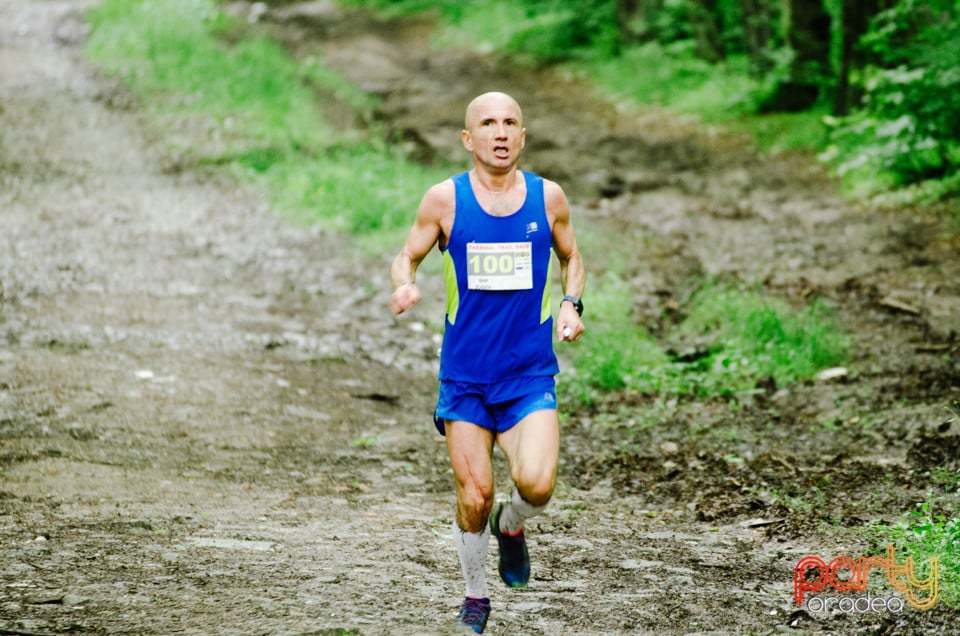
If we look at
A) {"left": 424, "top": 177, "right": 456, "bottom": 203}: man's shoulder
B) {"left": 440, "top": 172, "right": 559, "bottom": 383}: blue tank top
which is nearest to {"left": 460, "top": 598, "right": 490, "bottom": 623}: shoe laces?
{"left": 440, "top": 172, "right": 559, "bottom": 383}: blue tank top

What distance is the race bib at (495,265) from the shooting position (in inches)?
176

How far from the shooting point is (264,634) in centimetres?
434

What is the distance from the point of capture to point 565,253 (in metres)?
4.83

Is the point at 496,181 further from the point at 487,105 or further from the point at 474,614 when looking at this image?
the point at 474,614

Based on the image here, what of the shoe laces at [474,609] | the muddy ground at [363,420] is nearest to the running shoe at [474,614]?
the shoe laces at [474,609]

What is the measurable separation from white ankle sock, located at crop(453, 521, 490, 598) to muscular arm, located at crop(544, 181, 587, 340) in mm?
894

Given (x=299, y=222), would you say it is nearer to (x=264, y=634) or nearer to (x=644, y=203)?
(x=644, y=203)

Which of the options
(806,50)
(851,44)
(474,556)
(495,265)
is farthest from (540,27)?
(474,556)

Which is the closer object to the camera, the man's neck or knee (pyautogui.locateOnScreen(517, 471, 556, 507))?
knee (pyautogui.locateOnScreen(517, 471, 556, 507))

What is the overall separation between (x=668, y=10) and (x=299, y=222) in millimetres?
13091

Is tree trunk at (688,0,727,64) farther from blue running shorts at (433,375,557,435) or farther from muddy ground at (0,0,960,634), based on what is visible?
blue running shorts at (433,375,557,435)

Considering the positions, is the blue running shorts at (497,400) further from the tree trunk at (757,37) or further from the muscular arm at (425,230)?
the tree trunk at (757,37)

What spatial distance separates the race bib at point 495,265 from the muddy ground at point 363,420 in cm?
142

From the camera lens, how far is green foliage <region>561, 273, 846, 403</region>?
9523mm
